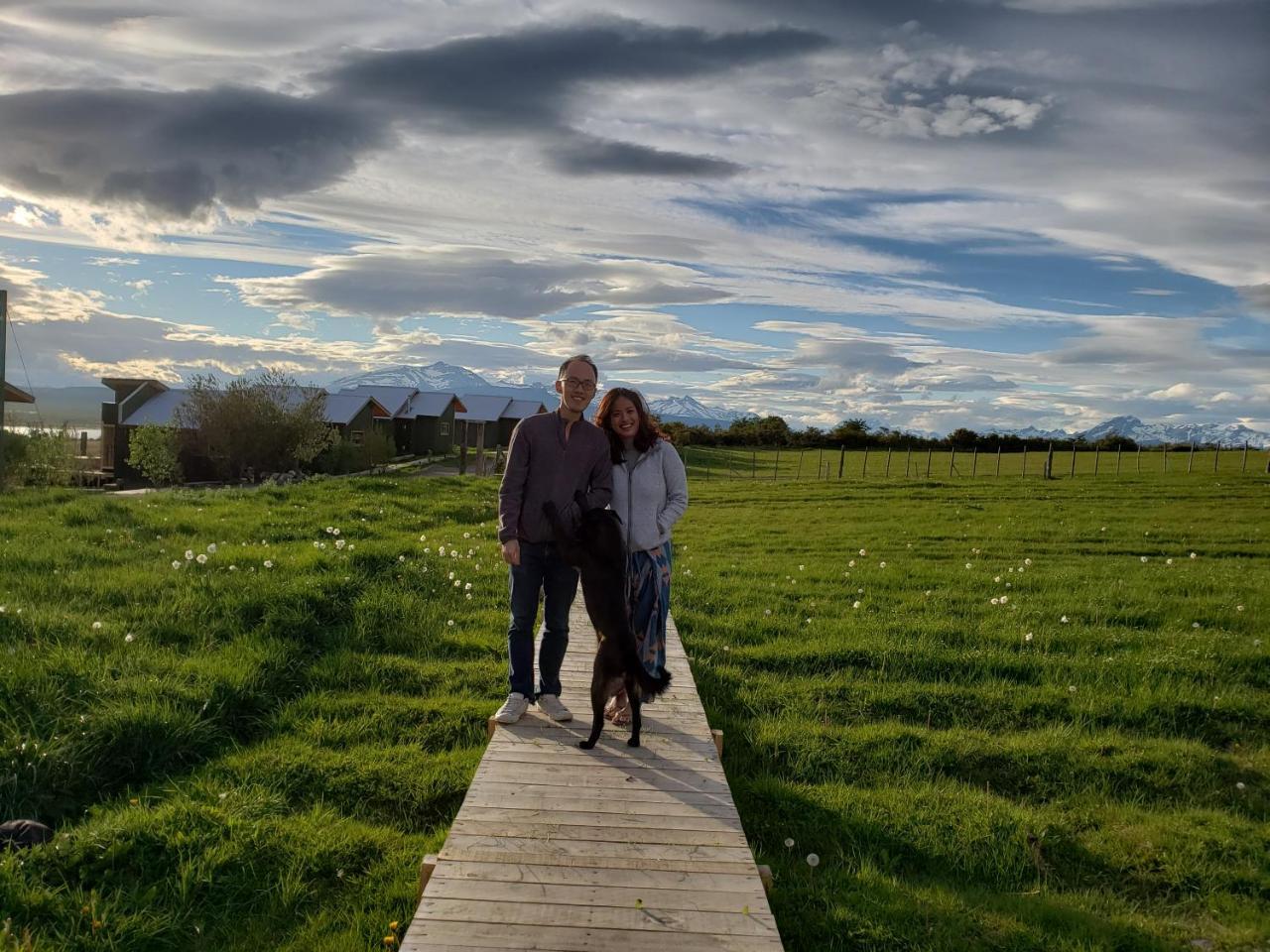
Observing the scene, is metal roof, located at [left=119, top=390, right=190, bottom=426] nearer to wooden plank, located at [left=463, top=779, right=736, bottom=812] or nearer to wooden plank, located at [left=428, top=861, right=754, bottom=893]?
wooden plank, located at [left=463, top=779, right=736, bottom=812]

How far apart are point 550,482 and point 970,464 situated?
4565cm

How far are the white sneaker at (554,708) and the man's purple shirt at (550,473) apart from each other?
1240mm

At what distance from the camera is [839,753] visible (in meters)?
7.21

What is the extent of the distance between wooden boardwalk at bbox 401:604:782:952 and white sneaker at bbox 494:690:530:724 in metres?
0.08

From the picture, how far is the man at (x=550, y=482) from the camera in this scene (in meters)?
6.17

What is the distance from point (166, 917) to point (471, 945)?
1967 mm

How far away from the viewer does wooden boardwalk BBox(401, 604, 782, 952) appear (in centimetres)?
389

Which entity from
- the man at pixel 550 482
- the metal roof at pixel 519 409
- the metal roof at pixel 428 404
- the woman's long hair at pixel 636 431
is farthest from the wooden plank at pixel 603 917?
the metal roof at pixel 519 409

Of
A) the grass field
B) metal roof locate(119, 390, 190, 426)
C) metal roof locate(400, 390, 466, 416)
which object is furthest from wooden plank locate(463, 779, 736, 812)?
metal roof locate(400, 390, 466, 416)

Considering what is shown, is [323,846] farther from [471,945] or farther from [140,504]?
[140,504]

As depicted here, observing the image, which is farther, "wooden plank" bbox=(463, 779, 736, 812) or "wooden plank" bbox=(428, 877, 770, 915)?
"wooden plank" bbox=(463, 779, 736, 812)

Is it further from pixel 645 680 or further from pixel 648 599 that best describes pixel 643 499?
pixel 645 680

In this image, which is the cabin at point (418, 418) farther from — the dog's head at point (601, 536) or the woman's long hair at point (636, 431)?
the dog's head at point (601, 536)

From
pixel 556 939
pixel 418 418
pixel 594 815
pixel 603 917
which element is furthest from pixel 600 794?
pixel 418 418
